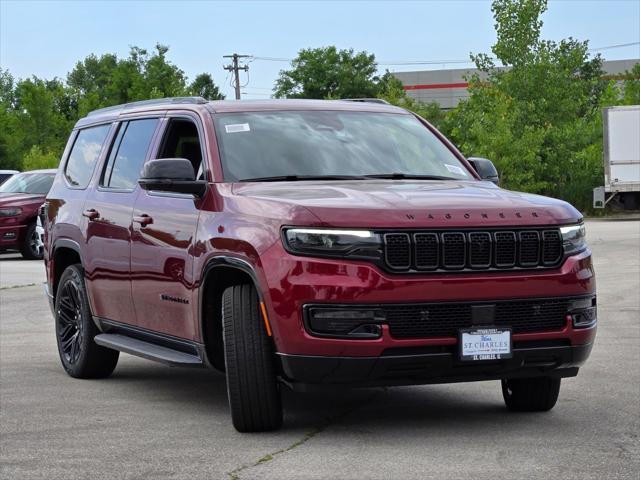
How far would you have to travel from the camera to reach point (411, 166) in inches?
328

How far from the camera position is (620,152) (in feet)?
131

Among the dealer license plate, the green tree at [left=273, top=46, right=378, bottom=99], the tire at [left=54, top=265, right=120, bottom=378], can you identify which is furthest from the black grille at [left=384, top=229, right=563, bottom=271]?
the green tree at [left=273, top=46, right=378, bottom=99]

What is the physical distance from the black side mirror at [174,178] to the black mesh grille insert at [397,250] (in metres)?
1.44

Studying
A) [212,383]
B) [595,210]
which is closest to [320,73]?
[595,210]

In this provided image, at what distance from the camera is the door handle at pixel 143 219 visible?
328 inches

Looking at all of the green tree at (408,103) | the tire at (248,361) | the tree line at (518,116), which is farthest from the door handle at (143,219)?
the green tree at (408,103)

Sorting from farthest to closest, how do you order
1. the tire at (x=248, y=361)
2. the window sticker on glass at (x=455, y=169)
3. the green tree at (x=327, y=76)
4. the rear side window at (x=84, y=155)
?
the green tree at (x=327, y=76) → the rear side window at (x=84, y=155) → the window sticker on glass at (x=455, y=169) → the tire at (x=248, y=361)

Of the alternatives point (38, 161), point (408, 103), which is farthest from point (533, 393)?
point (408, 103)

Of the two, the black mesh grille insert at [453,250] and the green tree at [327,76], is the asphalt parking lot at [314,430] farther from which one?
the green tree at [327,76]

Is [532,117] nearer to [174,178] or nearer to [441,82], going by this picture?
[174,178]

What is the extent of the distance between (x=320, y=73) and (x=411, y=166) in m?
96.6

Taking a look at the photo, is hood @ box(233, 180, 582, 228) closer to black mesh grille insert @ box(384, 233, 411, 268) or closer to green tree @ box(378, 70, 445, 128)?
black mesh grille insert @ box(384, 233, 411, 268)

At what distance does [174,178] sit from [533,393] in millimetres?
2403

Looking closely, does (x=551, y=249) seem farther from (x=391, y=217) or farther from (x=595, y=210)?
(x=595, y=210)
